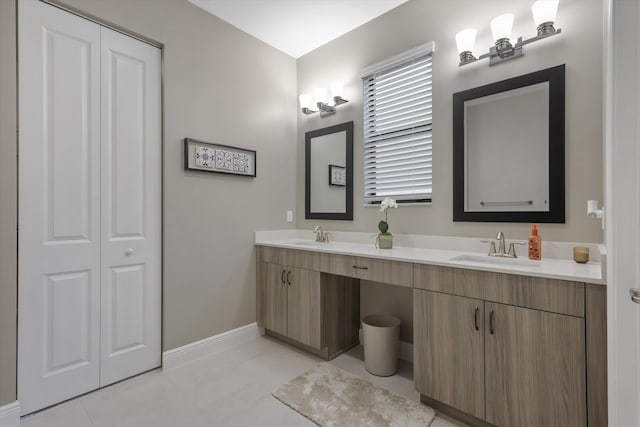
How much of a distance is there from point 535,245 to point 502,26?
1308 millimetres

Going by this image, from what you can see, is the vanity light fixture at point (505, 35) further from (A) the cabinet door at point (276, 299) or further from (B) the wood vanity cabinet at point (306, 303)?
(A) the cabinet door at point (276, 299)

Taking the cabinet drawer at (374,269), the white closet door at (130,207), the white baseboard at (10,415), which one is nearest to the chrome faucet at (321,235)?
the cabinet drawer at (374,269)

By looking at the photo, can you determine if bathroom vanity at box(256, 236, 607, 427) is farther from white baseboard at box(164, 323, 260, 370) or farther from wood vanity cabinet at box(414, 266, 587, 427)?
white baseboard at box(164, 323, 260, 370)

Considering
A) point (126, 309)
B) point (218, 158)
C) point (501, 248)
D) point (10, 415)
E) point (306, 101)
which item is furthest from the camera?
point (306, 101)

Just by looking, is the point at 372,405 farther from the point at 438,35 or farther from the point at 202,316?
the point at 438,35

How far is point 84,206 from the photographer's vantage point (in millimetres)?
1896

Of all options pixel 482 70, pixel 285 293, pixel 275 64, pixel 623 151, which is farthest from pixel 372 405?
pixel 275 64

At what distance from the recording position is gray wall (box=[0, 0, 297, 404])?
2230 millimetres

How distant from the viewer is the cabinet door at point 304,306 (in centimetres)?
232

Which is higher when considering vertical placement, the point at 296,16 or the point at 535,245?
the point at 296,16

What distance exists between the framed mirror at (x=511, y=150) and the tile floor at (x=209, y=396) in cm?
128

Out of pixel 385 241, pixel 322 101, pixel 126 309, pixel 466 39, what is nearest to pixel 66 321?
pixel 126 309

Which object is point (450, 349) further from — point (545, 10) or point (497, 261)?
point (545, 10)

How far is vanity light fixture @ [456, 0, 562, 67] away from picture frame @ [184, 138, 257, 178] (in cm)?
181
